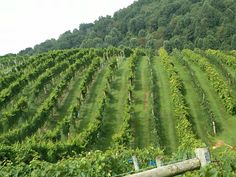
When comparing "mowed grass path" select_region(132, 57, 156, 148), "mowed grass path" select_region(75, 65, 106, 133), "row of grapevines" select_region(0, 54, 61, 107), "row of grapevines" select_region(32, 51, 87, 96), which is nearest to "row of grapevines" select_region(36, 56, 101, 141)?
"mowed grass path" select_region(75, 65, 106, 133)

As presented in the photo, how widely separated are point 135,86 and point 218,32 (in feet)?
270

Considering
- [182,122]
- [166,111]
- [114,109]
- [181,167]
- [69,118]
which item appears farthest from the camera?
[114,109]

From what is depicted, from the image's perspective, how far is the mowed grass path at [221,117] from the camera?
44031 millimetres

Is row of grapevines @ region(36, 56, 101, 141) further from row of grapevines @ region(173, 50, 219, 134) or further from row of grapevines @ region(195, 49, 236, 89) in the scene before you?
row of grapevines @ region(195, 49, 236, 89)

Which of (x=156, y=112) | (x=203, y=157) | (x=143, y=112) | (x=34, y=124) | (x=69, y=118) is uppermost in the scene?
(x=203, y=157)

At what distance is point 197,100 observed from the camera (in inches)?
2217

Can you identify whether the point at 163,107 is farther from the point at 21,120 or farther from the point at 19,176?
the point at 19,176

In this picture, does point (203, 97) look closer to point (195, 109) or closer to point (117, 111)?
point (195, 109)

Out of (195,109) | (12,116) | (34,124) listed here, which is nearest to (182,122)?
(195,109)

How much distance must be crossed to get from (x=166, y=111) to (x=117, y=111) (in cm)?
637

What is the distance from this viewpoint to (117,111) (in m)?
54.9

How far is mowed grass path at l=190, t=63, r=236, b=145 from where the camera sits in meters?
44.0

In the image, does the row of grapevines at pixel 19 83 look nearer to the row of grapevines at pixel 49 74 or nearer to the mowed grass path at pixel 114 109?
the row of grapevines at pixel 49 74

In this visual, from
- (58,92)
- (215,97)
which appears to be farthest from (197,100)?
(58,92)
